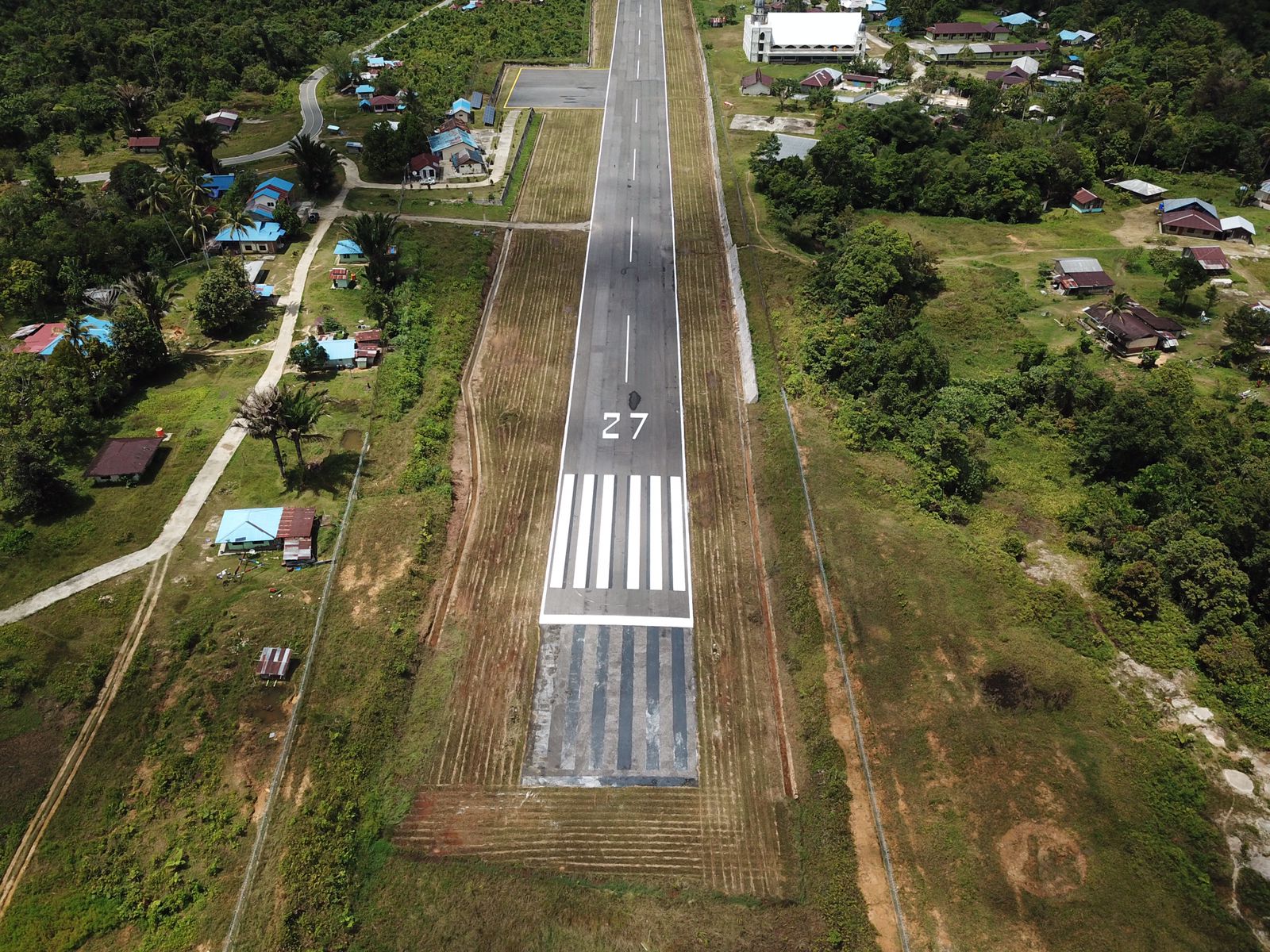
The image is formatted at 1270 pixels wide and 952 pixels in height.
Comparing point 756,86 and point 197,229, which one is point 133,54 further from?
point 756,86

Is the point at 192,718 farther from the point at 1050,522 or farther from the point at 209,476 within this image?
the point at 1050,522

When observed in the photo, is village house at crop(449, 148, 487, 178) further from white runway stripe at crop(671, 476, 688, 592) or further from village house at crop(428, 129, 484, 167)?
white runway stripe at crop(671, 476, 688, 592)

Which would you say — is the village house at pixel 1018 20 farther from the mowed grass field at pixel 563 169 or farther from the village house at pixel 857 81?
the mowed grass field at pixel 563 169

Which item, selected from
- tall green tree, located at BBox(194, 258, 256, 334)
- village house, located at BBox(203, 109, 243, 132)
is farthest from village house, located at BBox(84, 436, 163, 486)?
village house, located at BBox(203, 109, 243, 132)

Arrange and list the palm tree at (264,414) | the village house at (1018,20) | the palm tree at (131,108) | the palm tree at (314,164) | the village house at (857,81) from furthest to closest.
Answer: the village house at (1018,20)
the village house at (857,81)
the palm tree at (131,108)
the palm tree at (314,164)
the palm tree at (264,414)

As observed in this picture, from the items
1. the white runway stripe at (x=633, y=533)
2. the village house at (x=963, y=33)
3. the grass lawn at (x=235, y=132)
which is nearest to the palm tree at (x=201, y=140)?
the grass lawn at (x=235, y=132)

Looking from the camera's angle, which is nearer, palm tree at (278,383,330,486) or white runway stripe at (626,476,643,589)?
white runway stripe at (626,476,643,589)

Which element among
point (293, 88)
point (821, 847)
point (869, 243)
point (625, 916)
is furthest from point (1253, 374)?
point (293, 88)
